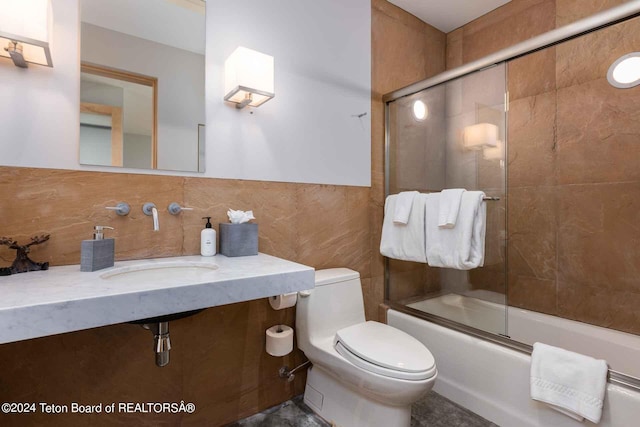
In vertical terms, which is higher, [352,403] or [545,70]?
[545,70]

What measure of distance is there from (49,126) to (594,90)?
8.98 ft

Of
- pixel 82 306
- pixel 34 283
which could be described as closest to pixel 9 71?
pixel 34 283

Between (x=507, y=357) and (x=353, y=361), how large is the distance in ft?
2.52

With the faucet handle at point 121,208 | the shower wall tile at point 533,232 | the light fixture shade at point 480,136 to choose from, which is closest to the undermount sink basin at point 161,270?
the faucet handle at point 121,208

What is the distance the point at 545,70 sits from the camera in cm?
201

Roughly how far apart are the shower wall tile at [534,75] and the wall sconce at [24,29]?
7.55 feet

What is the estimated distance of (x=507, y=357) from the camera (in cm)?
151

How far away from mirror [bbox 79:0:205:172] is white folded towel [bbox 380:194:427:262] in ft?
3.90

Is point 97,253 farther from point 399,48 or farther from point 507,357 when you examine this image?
point 399,48

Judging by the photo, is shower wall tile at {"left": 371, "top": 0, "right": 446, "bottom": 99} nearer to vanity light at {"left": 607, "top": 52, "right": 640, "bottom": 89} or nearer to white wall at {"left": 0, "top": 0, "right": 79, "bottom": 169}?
vanity light at {"left": 607, "top": 52, "right": 640, "bottom": 89}

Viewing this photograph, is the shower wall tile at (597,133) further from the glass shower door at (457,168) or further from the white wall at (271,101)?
the white wall at (271,101)

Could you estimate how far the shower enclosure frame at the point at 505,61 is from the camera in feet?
3.97

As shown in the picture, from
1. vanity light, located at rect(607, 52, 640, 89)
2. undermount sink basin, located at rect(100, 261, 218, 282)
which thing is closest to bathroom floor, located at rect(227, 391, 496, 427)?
undermount sink basin, located at rect(100, 261, 218, 282)

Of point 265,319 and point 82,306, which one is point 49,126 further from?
point 265,319
